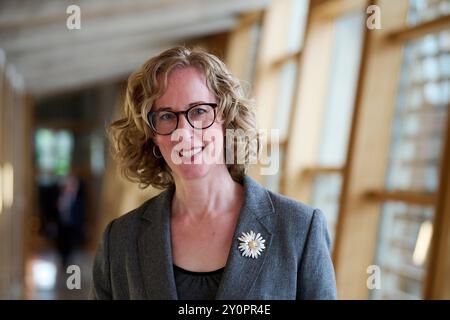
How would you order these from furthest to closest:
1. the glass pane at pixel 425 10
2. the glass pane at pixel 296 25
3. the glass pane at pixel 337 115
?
the glass pane at pixel 296 25
the glass pane at pixel 337 115
the glass pane at pixel 425 10

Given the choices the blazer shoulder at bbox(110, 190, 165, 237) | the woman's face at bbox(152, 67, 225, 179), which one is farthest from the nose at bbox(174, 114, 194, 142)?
the blazer shoulder at bbox(110, 190, 165, 237)

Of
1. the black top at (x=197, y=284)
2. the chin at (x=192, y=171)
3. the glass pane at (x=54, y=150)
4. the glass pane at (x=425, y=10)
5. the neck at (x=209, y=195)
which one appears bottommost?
the black top at (x=197, y=284)

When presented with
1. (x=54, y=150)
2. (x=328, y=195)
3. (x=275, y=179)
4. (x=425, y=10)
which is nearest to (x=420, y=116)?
(x=425, y=10)

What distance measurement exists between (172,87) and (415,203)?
2.75m

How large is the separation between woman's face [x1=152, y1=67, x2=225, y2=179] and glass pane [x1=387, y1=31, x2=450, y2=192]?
111 inches

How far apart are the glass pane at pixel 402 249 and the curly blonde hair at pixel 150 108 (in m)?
2.84

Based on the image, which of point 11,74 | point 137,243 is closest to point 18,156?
point 11,74

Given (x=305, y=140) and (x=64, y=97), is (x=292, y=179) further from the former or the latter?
(x=64, y=97)

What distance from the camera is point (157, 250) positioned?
1.55 m

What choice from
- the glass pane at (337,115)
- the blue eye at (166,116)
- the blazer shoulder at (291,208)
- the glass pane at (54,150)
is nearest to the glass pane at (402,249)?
the glass pane at (337,115)

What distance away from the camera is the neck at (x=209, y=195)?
5.20 ft

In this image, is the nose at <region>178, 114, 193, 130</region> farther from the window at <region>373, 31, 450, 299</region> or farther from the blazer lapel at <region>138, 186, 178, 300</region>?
the window at <region>373, 31, 450, 299</region>

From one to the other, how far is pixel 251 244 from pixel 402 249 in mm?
3138

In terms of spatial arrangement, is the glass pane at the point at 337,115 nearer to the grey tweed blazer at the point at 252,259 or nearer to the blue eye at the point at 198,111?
the grey tweed blazer at the point at 252,259
